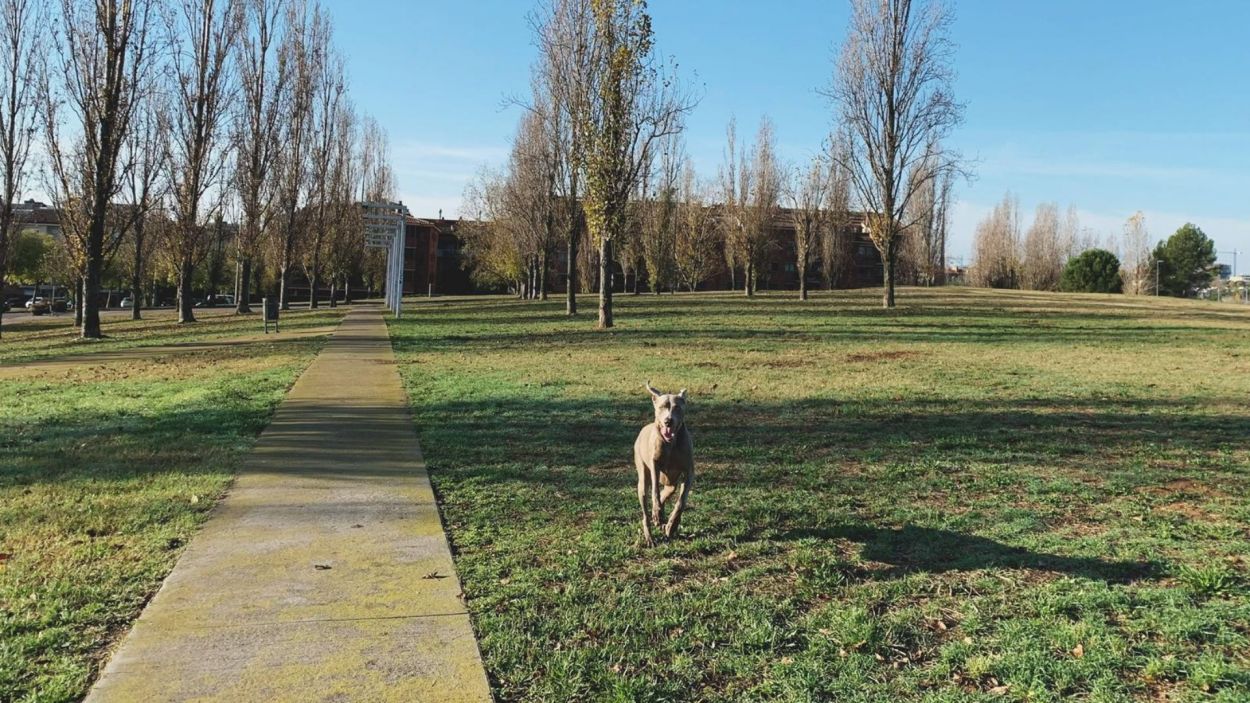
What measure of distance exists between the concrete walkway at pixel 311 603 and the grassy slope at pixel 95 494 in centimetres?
19

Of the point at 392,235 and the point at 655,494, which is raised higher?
the point at 392,235

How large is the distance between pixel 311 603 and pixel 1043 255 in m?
80.3

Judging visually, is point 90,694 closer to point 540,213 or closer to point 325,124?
point 540,213

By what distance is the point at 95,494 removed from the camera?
5785 mm

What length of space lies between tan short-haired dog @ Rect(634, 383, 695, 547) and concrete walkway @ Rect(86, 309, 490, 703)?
4.03ft

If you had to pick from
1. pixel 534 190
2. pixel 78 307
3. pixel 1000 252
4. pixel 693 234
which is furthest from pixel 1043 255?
pixel 78 307

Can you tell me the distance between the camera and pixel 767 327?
22.1m

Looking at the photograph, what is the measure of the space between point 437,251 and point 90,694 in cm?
8882

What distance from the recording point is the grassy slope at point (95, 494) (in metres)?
3.44

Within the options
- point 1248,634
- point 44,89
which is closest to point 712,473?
point 1248,634

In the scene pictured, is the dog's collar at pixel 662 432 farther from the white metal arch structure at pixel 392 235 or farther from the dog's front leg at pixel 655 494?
the white metal arch structure at pixel 392 235

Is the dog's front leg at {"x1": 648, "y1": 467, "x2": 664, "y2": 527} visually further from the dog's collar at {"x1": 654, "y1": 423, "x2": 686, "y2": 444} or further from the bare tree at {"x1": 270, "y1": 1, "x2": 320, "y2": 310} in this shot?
the bare tree at {"x1": 270, "y1": 1, "x2": 320, "y2": 310}

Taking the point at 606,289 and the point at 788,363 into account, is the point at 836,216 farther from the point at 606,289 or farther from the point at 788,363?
the point at 788,363

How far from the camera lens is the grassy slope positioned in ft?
11.3
